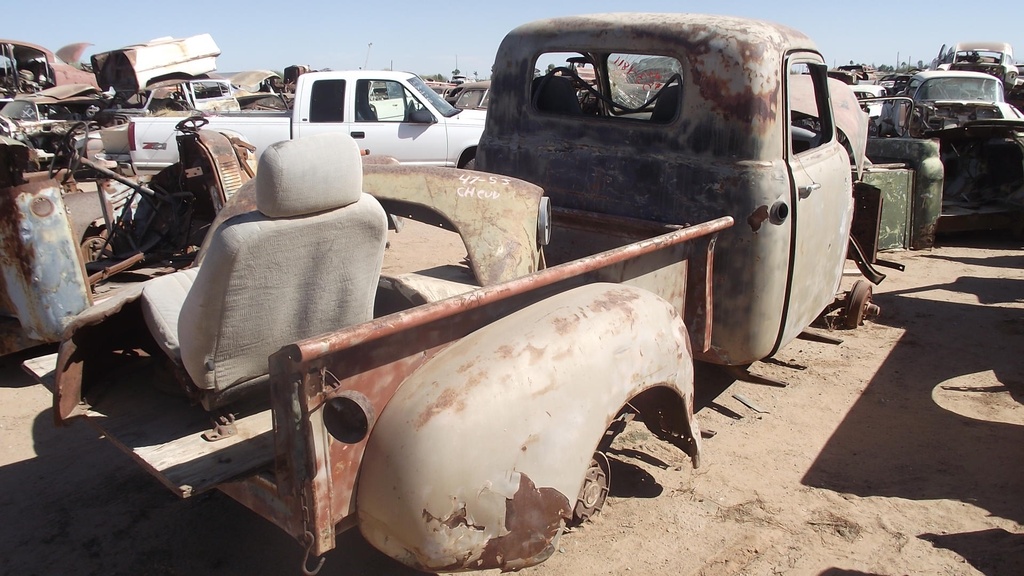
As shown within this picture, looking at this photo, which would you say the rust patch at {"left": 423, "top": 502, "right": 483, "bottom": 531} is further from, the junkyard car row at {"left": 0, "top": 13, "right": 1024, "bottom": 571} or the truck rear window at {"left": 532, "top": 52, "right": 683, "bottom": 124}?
the truck rear window at {"left": 532, "top": 52, "right": 683, "bottom": 124}

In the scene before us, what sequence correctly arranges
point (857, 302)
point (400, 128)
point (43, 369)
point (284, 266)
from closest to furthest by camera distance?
point (284, 266), point (43, 369), point (857, 302), point (400, 128)

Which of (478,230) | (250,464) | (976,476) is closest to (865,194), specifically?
(976,476)

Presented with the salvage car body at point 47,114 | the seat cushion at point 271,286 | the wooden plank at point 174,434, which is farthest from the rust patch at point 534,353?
the salvage car body at point 47,114

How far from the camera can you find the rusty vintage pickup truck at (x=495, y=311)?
1.91 metres

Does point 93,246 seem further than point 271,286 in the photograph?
Yes

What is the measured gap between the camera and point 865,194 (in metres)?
5.29

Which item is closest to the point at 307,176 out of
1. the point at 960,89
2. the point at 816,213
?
the point at 816,213

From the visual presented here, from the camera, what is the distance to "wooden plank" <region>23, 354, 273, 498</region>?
2.12 m

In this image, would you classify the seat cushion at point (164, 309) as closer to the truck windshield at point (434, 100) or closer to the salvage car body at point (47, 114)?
the truck windshield at point (434, 100)

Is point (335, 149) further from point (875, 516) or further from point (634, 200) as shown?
point (875, 516)

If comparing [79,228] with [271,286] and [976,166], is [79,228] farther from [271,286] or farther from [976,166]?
[976,166]

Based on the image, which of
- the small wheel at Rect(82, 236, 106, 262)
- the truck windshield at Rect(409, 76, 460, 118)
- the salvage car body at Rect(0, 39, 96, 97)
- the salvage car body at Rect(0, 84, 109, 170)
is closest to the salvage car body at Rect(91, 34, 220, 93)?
the salvage car body at Rect(0, 84, 109, 170)

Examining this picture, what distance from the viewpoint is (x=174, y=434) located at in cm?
244

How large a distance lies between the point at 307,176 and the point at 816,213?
8.29ft
